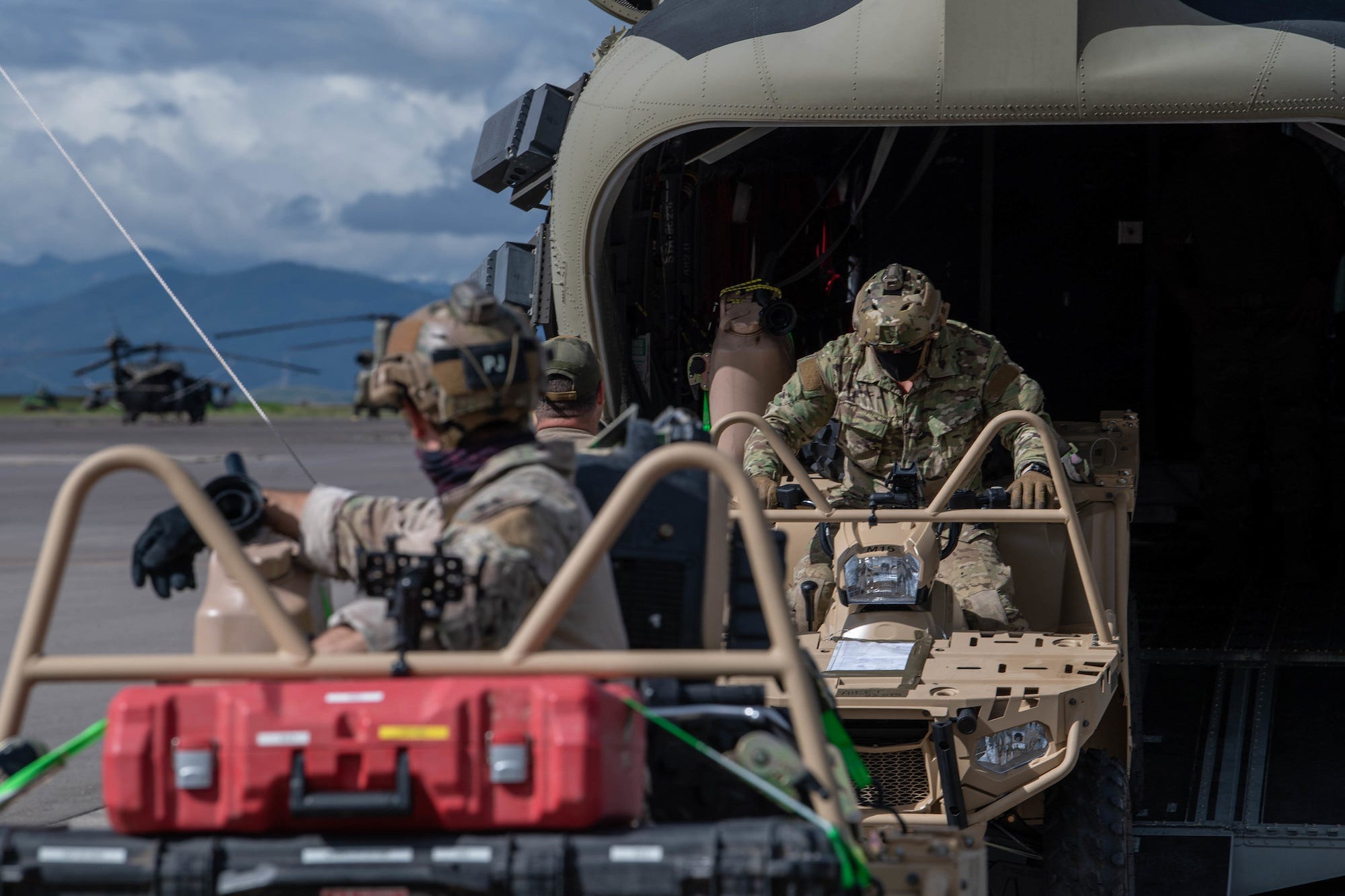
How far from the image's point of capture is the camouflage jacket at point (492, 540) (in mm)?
3156

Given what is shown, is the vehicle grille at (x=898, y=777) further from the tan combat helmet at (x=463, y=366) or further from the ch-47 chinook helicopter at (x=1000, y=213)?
the tan combat helmet at (x=463, y=366)

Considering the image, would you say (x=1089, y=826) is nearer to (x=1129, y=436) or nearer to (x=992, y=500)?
(x=992, y=500)

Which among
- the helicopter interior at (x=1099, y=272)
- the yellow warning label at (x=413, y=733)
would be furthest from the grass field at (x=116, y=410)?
the yellow warning label at (x=413, y=733)

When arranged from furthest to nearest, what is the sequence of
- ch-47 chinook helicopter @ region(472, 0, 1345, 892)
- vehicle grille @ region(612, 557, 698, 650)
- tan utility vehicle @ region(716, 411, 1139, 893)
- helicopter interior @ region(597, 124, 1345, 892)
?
helicopter interior @ region(597, 124, 1345, 892)
ch-47 chinook helicopter @ region(472, 0, 1345, 892)
tan utility vehicle @ region(716, 411, 1139, 893)
vehicle grille @ region(612, 557, 698, 650)

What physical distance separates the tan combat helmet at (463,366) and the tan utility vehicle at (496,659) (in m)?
0.39

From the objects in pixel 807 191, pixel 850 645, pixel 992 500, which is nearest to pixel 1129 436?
pixel 992 500

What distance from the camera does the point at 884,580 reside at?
5742 millimetres

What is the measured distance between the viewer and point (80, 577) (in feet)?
47.7

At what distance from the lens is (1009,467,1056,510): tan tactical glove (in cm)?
595

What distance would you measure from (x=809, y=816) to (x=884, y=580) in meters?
2.72

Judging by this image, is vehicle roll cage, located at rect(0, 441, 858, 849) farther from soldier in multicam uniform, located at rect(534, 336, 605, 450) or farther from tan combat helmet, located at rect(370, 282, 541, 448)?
soldier in multicam uniform, located at rect(534, 336, 605, 450)

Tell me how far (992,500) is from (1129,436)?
146 centimetres

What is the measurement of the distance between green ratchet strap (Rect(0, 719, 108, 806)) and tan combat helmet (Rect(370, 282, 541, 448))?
2.77 feet

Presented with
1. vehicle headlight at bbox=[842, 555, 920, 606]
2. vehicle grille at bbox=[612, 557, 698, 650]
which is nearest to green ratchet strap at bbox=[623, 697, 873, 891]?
vehicle grille at bbox=[612, 557, 698, 650]
